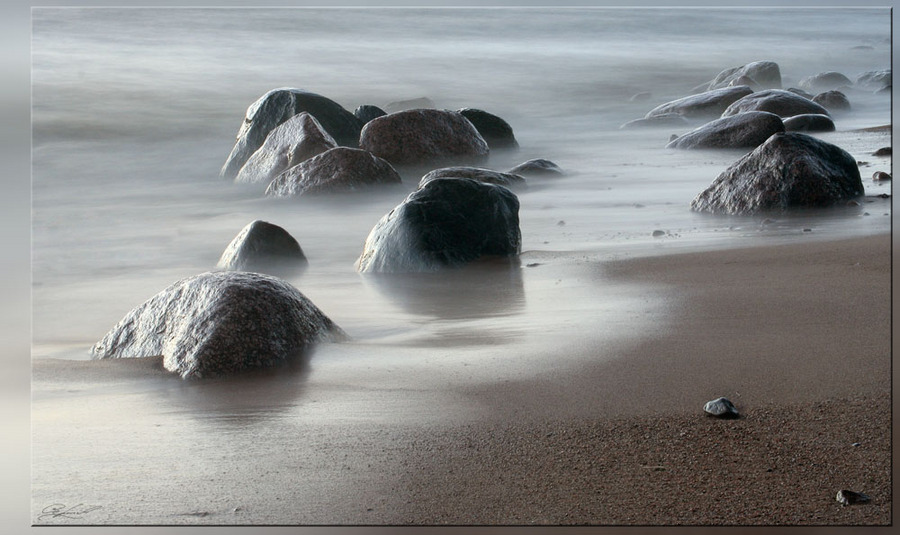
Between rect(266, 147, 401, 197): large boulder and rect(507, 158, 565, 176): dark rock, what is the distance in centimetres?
39

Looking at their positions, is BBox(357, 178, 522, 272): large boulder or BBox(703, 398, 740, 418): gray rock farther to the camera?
BBox(357, 178, 522, 272): large boulder

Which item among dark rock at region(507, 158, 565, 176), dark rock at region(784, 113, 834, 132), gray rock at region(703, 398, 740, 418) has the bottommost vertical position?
gray rock at region(703, 398, 740, 418)

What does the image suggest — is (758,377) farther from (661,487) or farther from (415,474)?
(415,474)

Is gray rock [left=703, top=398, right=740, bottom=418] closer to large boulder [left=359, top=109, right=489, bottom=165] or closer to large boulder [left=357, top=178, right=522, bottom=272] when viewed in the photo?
large boulder [left=357, top=178, right=522, bottom=272]

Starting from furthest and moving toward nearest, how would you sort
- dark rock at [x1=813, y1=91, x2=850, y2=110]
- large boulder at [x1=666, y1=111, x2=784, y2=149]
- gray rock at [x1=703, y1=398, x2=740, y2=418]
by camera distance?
1. large boulder at [x1=666, y1=111, x2=784, y2=149]
2. dark rock at [x1=813, y1=91, x2=850, y2=110]
3. gray rock at [x1=703, y1=398, x2=740, y2=418]

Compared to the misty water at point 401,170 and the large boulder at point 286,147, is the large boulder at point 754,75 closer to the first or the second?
the misty water at point 401,170

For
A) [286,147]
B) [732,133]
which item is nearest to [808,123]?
[732,133]

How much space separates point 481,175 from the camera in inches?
132

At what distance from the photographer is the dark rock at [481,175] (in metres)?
3.35

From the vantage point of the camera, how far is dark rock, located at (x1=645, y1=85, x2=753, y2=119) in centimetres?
337

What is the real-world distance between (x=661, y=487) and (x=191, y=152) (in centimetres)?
180

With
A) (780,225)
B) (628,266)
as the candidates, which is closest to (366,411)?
(628,266)

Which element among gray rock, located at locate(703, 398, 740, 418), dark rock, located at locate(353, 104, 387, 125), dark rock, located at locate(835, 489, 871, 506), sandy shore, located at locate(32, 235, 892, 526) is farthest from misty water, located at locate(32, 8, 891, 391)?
dark rock, located at locate(835, 489, 871, 506)

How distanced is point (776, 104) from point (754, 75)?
152 millimetres
